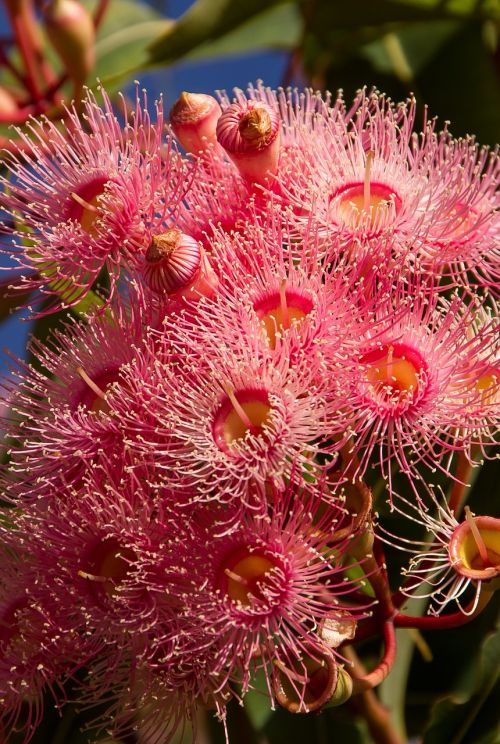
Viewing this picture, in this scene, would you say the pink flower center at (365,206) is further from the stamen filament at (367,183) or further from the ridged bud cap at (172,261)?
the ridged bud cap at (172,261)

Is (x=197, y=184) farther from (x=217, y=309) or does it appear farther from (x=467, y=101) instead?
(x=467, y=101)

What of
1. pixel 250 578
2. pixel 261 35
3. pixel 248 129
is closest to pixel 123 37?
pixel 261 35

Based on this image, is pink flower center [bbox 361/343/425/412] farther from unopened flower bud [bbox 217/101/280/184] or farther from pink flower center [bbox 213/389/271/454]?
unopened flower bud [bbox 217/101/280/184]

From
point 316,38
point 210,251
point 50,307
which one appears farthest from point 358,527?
point 316,38

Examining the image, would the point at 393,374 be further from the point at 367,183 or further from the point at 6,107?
the point at 6,107

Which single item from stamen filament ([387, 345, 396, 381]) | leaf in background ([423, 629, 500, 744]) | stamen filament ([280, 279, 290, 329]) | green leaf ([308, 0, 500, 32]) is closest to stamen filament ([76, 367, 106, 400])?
stamen filament ([280, 279, 290, 329])
